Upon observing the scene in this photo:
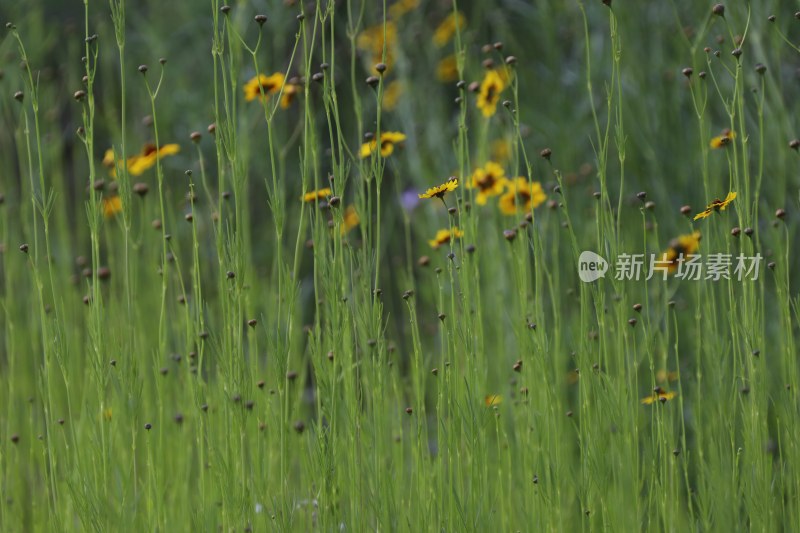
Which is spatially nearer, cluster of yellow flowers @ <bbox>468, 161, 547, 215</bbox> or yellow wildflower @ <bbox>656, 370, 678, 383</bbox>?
yellow wildflower @ <bbox>656, 370, 678, 383</bbox>

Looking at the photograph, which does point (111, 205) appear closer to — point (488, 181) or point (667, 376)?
point (488, 181)

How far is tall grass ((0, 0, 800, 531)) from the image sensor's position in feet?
4.75

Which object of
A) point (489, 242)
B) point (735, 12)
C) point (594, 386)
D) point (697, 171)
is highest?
point (735, 12)

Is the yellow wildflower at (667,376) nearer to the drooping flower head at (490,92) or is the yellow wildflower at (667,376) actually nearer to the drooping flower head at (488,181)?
the drooping flower head at (488,181)

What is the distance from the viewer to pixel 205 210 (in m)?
3.50

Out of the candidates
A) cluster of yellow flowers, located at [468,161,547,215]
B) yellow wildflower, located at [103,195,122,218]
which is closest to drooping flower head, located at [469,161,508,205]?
cluster of yellow flowers, located at [468,161,547,215]

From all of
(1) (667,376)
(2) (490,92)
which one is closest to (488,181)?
(2) (490,92)

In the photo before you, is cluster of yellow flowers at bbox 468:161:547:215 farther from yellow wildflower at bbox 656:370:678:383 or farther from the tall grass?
yellow wildflower at bbox 656:370:678:383

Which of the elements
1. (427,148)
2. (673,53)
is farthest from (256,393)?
(673,53)

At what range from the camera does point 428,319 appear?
316 cm

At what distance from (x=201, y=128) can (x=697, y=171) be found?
1.85 meters

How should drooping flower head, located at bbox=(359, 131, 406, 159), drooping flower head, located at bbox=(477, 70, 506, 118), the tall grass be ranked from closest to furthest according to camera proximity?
the tall grass < drooping flower head, located at bbox=(359, 131, 406, 159) < drooping flower head, located at bbox=(477, 70, 506, 118)

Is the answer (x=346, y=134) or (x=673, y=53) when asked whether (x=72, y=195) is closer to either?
(x=346, y=134)

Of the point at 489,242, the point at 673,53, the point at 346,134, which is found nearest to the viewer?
the point at 489,242
